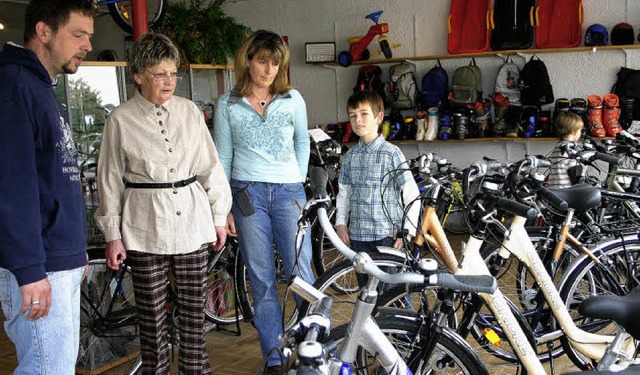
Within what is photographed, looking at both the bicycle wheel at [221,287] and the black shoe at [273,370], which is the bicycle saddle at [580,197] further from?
the bicycle wheel at [221,287]

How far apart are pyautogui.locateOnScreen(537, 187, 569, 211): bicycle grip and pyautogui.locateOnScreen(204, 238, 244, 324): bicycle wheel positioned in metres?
1.83

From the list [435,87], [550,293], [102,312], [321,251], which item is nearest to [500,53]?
[435,87]

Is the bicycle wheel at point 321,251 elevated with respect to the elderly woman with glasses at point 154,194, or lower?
lower

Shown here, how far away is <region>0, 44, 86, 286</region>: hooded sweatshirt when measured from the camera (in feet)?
5.45

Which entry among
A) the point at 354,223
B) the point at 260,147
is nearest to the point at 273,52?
the point at 260,147

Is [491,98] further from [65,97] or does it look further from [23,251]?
[23,251]

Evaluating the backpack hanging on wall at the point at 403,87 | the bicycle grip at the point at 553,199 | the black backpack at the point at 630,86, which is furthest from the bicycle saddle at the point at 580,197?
the backpack hanging on wall at the point at 403,87

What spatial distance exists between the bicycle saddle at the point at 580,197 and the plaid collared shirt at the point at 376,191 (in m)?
0.68

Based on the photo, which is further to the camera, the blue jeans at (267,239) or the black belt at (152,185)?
the blue jeans at (267,239)

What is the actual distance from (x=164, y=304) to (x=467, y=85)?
4.78 metres

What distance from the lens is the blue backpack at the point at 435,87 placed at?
679cm

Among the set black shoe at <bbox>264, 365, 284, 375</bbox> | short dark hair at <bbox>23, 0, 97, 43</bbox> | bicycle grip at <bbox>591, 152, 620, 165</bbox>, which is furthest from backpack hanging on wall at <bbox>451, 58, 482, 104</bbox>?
short dark hair at <bbox>23, 0, 97, 43</bbox>

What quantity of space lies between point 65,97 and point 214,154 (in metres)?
2.44

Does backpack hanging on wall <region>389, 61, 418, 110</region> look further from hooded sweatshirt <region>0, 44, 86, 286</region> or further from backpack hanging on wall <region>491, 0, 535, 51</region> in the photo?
hooded sweatshirt <region>0, 44, 86, 286</region>
